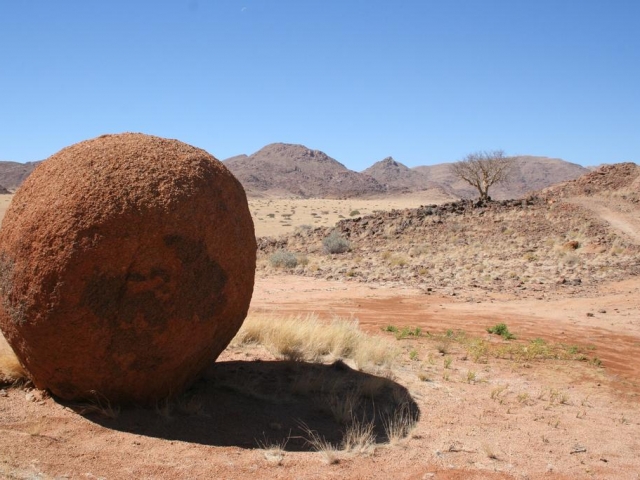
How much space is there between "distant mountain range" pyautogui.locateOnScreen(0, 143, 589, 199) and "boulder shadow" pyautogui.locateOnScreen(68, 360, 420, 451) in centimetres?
8187

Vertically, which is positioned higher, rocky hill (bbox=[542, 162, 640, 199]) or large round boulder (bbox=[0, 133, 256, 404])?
rocky hill (bbox=[542, 162, 640, 199])

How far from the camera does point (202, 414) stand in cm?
489

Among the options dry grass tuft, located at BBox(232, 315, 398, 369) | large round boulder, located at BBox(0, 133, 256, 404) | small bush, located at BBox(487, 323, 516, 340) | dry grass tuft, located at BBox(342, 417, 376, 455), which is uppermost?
large round boulder, located at BBox(0, 133, 256, 404)

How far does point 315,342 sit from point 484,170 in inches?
1116

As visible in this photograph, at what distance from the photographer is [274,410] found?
523cm

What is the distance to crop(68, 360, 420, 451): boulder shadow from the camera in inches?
180

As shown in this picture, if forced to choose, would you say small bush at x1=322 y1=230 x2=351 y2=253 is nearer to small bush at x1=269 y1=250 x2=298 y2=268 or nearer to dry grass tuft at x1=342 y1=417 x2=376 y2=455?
small bush at x1=269 y1=250 x2=298 y2=268

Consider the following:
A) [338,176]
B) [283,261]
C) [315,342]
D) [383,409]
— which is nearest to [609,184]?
[283,261]

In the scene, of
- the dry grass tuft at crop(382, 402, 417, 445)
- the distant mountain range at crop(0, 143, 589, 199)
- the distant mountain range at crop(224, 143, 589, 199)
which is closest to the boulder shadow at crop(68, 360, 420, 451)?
the dry grass tuft at crop(382, 402, 417, 445)

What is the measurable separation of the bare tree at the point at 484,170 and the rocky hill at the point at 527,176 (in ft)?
261

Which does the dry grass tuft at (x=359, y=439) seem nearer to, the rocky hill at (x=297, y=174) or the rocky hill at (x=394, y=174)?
the rocky hill at (x=297, y=174)

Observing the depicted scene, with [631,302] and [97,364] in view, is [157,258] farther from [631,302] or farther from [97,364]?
[631,302]

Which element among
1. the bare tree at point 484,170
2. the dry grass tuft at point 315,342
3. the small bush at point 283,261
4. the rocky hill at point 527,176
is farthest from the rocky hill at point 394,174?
the dry grass tuft at point 315,342

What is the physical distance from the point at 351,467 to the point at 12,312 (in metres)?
2.94
